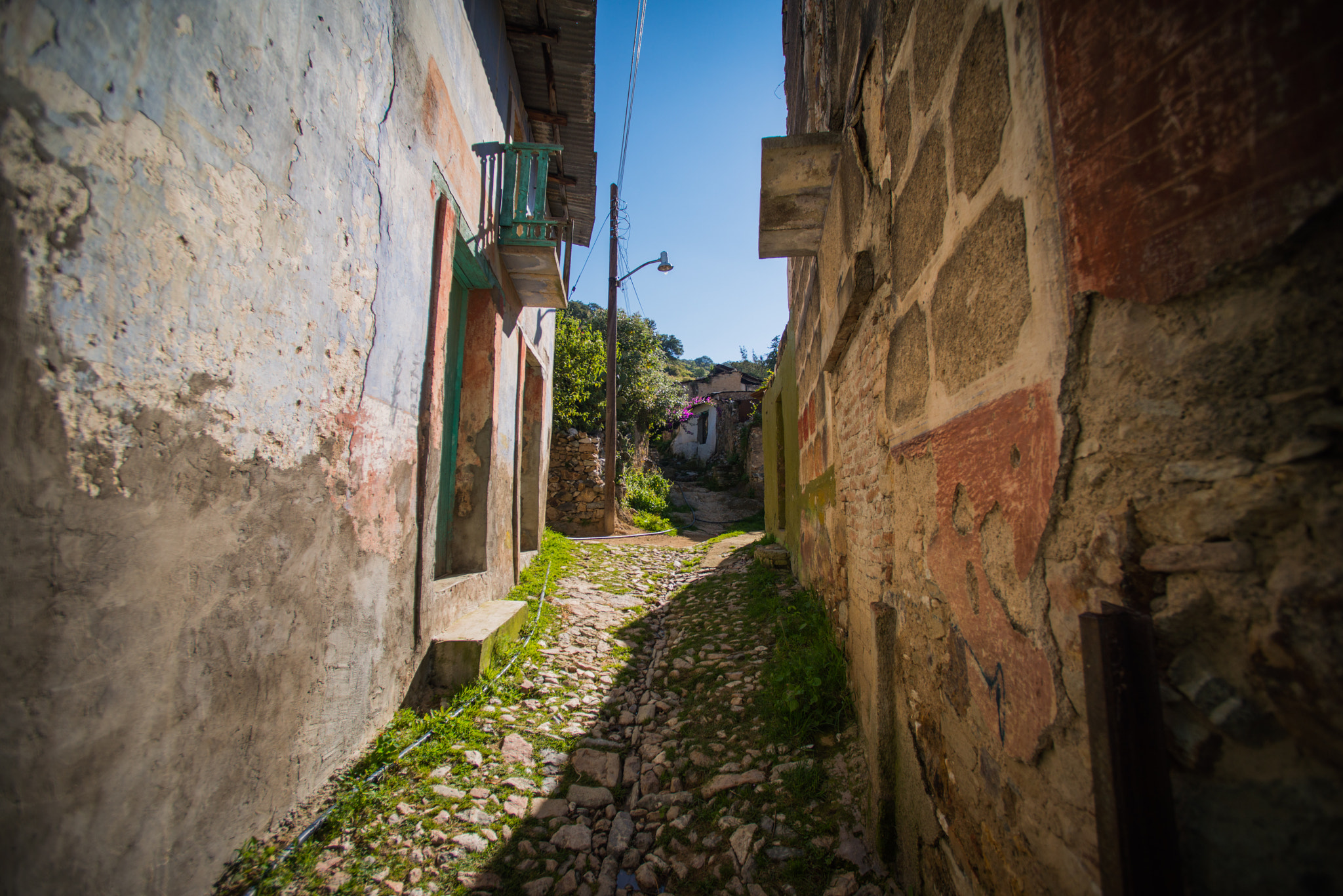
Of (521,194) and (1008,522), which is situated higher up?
(521,194)

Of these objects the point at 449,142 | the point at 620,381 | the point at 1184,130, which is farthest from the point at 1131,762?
the point at 620,381

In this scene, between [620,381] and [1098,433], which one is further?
[620,381]

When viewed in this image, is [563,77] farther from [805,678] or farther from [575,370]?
[805,678]

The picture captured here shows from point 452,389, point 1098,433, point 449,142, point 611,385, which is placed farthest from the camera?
point 611,385

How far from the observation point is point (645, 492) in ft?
42.0

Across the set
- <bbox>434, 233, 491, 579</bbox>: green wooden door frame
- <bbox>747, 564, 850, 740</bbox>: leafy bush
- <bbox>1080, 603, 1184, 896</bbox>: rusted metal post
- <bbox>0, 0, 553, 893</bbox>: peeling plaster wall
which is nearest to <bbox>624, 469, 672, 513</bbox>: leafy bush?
<bbox>434, 233, 491, 579</bbox>: green wooden door frame

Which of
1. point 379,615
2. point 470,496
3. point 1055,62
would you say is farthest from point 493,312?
point 1055,62

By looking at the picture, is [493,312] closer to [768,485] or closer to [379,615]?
[379,615]

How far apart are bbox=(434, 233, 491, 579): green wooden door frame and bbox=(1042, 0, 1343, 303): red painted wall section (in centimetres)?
376

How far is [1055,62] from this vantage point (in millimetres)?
975

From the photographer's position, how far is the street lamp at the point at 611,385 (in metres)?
9.98

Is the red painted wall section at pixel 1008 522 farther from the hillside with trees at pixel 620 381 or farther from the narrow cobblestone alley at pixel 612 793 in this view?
the hillside with trees at pixel 620 381

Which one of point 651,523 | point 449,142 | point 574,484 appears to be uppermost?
point 449,142

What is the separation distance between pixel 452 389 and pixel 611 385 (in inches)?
243
